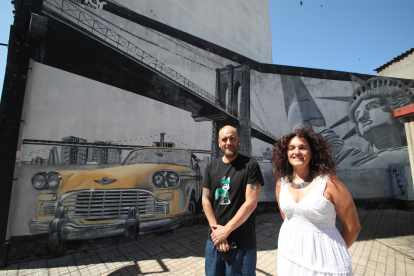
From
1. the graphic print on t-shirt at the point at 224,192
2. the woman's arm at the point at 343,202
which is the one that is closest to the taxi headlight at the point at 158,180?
the graphic print on t-shirt at the point at 224,192

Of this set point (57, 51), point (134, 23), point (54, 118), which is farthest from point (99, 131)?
point (134, 23)

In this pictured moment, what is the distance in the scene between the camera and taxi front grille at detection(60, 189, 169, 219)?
10.7 feet

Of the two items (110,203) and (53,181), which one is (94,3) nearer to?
(53,181)

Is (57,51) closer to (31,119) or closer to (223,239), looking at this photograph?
(31,119)

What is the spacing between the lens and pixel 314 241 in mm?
1284

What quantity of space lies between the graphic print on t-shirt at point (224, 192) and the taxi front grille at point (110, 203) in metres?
2.21

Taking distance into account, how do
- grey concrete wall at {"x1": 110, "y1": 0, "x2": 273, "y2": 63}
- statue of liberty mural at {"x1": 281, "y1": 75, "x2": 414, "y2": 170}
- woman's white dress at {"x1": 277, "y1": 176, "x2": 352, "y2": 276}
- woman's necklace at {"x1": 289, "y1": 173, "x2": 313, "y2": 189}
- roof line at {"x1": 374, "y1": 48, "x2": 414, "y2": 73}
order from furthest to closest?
roof line at {"x1": 374, "y1": 48, "x2": 414, "y2": 73} < statue of liberty mural at {"x1": 281, "y1": 75, "x2": 414, "y2": 170} < grey concrete wall at {"x1": 110, "y1": 0, "x2": 273, "y2": 63} < woman's necklace at {"x1": 289, "y1": 173, "x2": 313, "y2": 189} < woman's white dress at {"x1": 277, "y1": 176, "x2": 352, "y2": 276}

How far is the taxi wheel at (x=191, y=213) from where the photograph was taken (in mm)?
4137

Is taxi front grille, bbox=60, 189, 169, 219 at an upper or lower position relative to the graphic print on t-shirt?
lower

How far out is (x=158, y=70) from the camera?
Result: 447 centimetres

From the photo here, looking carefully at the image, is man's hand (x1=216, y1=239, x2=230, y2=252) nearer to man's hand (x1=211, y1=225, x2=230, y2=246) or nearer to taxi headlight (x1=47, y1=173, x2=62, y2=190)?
man's hand (x1=211, y1=225, x2=230, y2=246)

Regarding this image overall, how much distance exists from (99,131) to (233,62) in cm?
393

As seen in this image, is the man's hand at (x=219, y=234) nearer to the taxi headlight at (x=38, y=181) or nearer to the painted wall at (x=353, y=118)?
the taxi headlight at (x=38, y=181)

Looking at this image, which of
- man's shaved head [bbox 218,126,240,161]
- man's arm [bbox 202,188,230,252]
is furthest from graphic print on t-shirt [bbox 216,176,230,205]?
man's shaved head [bbox 218,126,240,161]
